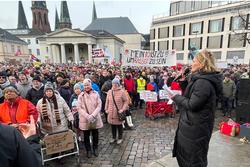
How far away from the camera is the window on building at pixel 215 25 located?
3858 cm

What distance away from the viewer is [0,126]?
3.38ft

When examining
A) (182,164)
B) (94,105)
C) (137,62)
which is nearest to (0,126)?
(182,164)

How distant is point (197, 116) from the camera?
2309mm

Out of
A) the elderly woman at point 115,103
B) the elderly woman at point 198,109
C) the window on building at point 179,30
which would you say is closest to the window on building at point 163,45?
the window on building at point 179,30

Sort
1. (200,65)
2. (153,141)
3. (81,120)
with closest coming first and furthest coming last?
(200,65) < (81,120) < (153,141)

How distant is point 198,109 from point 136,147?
301cm

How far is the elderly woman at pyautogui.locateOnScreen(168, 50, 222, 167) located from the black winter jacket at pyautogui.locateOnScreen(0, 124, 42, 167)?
1874 millimetres

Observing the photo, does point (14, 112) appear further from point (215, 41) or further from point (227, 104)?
point (215, 41)

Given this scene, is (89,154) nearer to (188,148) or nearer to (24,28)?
(188,148)

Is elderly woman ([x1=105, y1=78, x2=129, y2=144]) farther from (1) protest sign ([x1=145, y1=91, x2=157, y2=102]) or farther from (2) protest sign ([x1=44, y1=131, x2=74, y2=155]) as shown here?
(1) protest sign ([x1=145, y1=91, x2=157, y2=102])

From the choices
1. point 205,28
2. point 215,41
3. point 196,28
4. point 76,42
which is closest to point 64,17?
point 76,42

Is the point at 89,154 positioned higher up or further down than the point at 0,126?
further down

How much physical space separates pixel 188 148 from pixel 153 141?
2.89 metres

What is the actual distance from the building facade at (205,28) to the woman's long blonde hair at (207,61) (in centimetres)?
3685
